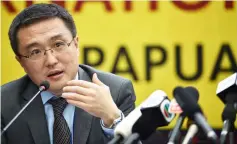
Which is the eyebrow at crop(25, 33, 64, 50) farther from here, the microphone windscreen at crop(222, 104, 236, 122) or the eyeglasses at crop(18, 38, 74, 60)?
the microphone windscreen at crop(222, 104, 236, 122)

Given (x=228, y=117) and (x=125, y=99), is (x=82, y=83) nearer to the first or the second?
(x=125, y=99)

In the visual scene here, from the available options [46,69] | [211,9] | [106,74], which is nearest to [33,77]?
[46,69]

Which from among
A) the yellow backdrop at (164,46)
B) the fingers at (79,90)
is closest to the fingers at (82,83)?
the fingers at (79,90)

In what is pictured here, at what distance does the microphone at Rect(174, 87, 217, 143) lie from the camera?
1.43 m

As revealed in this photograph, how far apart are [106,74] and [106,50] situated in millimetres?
762

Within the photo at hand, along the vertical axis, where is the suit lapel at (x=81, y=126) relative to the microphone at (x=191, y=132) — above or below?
below

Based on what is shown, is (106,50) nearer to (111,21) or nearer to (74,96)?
(111,21)

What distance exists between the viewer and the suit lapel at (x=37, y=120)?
2.29 metres

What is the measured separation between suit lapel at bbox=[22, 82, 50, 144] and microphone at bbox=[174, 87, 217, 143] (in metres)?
0.90

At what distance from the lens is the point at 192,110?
57.8 inches

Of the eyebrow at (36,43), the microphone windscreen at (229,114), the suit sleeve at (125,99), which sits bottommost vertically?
the suit sleeve at (125,99)

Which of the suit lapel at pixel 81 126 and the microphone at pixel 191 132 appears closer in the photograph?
the microphone at pixel 191 132

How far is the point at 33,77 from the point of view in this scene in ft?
7.77

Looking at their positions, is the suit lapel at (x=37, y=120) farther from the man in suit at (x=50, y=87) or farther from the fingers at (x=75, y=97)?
the fingers at (x=75, y=97)
